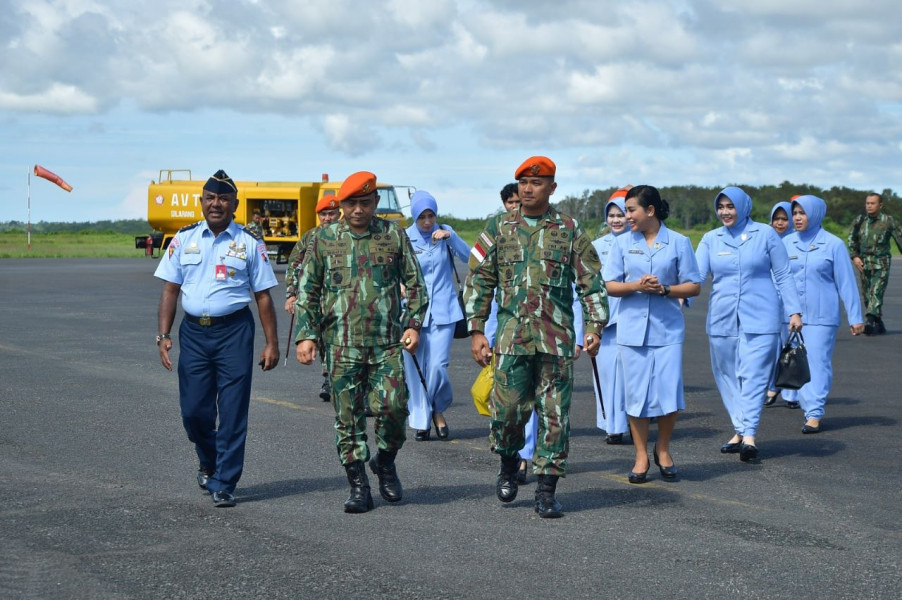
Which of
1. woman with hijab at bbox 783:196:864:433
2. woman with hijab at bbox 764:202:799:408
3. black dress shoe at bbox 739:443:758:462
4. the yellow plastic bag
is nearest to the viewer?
the yellow plastic bag

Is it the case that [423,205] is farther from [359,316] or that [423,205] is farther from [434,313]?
[359,316]

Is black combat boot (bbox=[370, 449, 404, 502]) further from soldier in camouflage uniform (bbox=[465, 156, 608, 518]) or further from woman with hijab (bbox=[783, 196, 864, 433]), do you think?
woman with hijab (bbox=[783, 196, 864, 433])

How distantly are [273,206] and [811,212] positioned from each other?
31.7 meters

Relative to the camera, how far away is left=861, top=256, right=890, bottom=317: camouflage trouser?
18.3 m

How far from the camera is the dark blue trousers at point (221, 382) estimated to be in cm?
668

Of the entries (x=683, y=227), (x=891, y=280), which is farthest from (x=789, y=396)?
(x=683, y=227)

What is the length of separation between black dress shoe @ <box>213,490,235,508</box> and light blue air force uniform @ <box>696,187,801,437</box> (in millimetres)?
3752

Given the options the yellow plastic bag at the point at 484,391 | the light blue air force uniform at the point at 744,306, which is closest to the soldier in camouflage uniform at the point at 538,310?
the yellow plastic bag at the point at 484,391

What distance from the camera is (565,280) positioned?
6.48 m

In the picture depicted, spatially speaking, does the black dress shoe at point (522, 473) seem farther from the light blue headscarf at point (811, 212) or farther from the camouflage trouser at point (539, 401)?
the light blue headscarf at point (811, 212)

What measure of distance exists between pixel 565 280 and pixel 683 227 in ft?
237

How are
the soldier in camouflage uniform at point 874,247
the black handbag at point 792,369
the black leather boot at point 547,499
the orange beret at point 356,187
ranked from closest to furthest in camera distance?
the black leather boot at point 547,499, the orange beret at point 356,187, the black handbag at point 792,369, the soldier in camouflage uniform at point 874,247

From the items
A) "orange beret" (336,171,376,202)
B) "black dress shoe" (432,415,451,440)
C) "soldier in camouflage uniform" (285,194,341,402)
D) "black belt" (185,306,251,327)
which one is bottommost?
"black dress shoe" (432,415,451,440)

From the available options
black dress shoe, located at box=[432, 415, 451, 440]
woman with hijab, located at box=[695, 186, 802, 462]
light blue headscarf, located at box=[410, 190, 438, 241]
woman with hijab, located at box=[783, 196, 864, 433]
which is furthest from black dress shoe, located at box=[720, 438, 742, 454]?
light blue headscarf, located at box=[410, 190, 438, 241]
